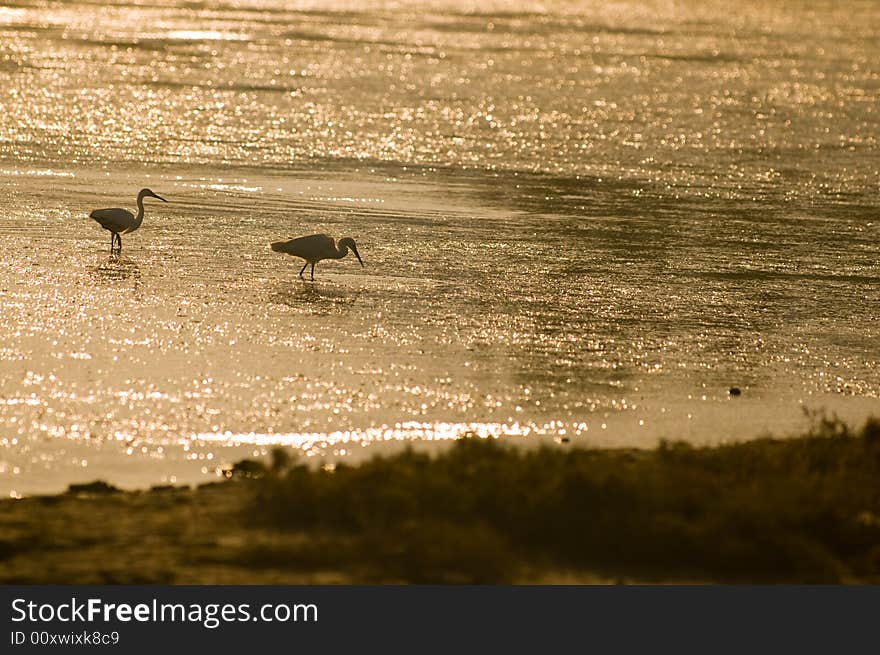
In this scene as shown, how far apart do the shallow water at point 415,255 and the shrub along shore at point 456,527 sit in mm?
960

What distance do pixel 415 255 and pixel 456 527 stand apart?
8.38 metres

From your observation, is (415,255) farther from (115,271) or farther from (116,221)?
(115,271)

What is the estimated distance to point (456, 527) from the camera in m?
8.51

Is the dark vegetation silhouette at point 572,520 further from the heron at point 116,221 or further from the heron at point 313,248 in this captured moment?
the heron at point 116,221

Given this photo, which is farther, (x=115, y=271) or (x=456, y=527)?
(x=115, y=271)

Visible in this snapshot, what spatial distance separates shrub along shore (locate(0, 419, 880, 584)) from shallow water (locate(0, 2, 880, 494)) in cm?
96

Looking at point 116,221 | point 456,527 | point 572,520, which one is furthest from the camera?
point 116,221

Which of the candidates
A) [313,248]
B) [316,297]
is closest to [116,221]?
[313,248]

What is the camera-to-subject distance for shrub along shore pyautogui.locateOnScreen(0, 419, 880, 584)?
8086 mm

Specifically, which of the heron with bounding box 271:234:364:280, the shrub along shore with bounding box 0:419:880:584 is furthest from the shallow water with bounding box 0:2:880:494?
the shrub along shore with bounding box 0:419:880:584

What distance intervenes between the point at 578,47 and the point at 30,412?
31628mm

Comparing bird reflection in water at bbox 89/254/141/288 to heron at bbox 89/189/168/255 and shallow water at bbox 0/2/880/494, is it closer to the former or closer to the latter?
shallow water at bbox 0/2/880/494

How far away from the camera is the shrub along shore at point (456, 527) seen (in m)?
8.09

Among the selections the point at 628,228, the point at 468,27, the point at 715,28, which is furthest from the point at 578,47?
the point at 628,228
